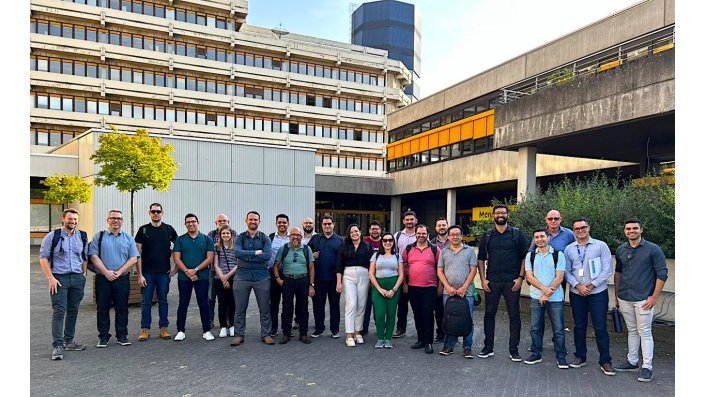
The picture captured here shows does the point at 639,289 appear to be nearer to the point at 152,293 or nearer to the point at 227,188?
the point at 152,293

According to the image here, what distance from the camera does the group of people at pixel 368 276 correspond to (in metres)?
6.09

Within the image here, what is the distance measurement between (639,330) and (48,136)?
4645 cm

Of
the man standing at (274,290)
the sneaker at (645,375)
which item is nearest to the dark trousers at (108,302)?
the man standing at (274,290)

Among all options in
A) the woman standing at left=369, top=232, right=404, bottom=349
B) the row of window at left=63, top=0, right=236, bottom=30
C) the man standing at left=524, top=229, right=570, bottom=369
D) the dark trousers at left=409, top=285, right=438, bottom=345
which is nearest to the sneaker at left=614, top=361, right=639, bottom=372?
the man standing at left=524, top=229, right=570, bottom=369

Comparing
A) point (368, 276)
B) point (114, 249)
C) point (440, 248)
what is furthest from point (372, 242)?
point (114, 249)

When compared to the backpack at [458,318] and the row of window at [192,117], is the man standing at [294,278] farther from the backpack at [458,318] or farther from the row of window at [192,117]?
the row of window at [192,117]

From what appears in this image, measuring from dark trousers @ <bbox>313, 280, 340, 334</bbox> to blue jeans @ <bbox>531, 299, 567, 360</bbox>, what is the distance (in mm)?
2964

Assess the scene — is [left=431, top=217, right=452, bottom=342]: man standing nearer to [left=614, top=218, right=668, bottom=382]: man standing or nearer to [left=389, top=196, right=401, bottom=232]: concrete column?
[left=614, top=218, right=668, bottom=382]: man standing

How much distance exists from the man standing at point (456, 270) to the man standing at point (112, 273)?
4.42 metres

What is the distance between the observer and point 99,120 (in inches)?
1692

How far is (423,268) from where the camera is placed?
22.8 ft

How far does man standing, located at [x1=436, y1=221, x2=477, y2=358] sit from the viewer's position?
6672mm
